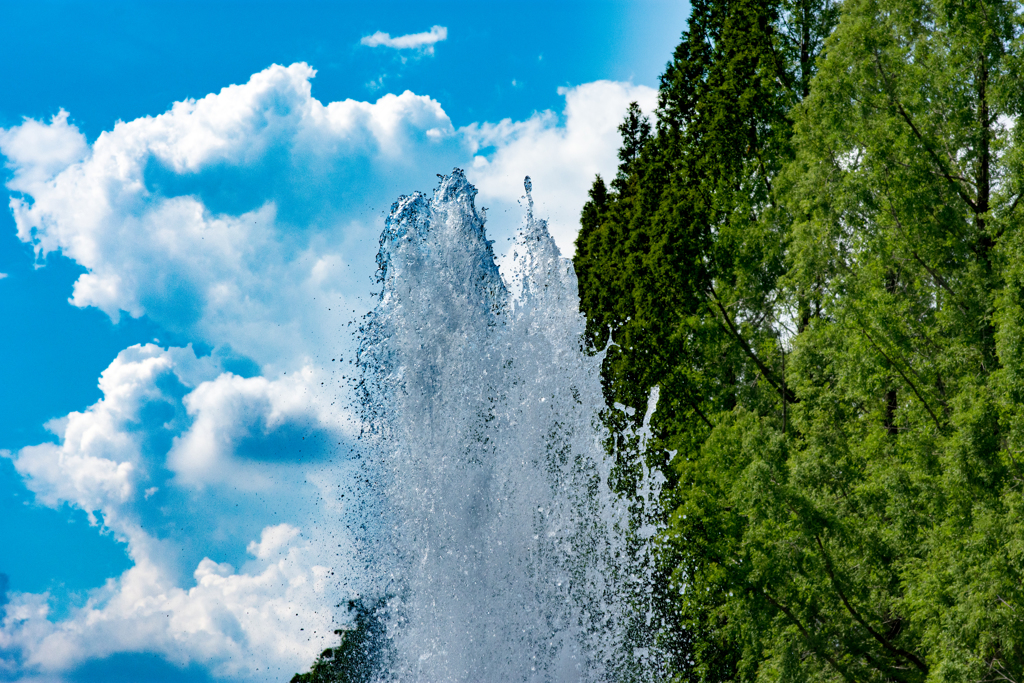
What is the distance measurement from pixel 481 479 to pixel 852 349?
31.2ft

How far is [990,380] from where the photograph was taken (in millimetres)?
10391

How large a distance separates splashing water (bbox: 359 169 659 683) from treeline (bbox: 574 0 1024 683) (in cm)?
260

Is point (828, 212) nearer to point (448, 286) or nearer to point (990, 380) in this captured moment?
point (990, 380)

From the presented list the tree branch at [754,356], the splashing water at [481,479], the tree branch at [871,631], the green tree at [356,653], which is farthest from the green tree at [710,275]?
the green tree at [356,653]

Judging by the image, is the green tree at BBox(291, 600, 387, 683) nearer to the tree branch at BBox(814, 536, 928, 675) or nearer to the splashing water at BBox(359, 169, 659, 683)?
the splashing water at BBox(359, 169, 659, 683)

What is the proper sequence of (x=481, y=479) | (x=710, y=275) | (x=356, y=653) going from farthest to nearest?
(x=356, y=653) → (x=481, y=479) → (x=710, y=275)

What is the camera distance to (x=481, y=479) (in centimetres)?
1920

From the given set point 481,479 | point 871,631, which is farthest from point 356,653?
point 871,631

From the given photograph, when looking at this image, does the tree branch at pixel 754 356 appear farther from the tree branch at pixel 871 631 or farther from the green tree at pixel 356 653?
the green tree at pixel 356 653

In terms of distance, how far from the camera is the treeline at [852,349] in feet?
34.3

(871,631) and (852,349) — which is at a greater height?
(852,349)

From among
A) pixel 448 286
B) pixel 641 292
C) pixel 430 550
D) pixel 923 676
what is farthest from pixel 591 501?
pixel 923 676

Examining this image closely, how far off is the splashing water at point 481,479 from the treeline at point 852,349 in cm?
260

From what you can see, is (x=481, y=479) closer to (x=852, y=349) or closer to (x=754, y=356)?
(x=754, y=356)
